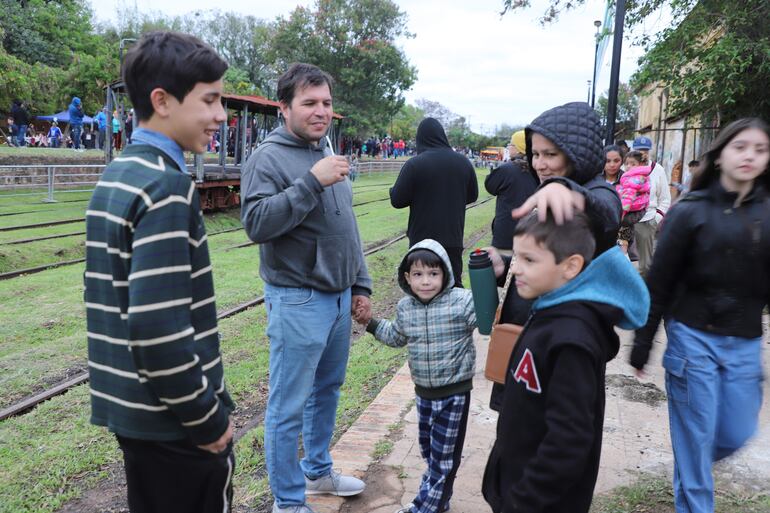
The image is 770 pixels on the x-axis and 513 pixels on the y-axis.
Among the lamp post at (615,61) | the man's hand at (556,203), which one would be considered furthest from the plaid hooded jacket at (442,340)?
the lamp post at (615,61)

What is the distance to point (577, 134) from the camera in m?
2.37

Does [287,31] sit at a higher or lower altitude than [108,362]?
higher

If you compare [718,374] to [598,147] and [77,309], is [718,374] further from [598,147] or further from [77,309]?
[77,309]

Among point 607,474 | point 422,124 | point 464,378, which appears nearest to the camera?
point 464,378

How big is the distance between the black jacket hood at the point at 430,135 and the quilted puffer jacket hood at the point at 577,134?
9.87 feet

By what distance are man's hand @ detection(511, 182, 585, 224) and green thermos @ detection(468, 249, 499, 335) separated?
1.88ft

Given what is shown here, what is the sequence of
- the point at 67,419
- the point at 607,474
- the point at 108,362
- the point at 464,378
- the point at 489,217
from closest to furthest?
the point at 108,362 < the point at 464,378 < the point at 607,474 < the point at 67,419 < the point at 489,217

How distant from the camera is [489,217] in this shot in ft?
67.3

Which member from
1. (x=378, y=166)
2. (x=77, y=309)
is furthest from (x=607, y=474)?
(x=378, y=166)

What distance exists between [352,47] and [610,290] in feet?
142

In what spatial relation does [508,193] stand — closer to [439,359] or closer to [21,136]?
[439,359]

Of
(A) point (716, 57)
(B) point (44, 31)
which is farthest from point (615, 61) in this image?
(B) point (44, 31)

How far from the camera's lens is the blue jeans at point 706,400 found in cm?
279

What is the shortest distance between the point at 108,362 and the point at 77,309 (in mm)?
6643
